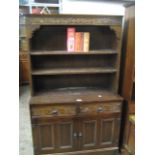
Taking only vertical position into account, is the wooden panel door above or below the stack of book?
below

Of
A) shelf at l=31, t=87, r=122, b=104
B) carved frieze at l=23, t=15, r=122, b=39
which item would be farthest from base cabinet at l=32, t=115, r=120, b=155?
carved frieze at l=23, t=15, r=122, b=39

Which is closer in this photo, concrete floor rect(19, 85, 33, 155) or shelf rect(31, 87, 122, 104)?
shelf rect(31, 87, 122, 104)

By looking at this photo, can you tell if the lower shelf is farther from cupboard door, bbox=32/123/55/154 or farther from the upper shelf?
the upper shelf

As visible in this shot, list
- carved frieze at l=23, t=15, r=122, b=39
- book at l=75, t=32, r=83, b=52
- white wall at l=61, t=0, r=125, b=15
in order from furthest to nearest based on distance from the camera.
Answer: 1. white wall at l=61, t=0, r=125, b=15
2. book at l=75, t=32, r=83, b=52
3. carved frieze at l=23, t=15, r=122, b=39

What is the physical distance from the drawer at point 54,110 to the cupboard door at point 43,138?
0.45 ft

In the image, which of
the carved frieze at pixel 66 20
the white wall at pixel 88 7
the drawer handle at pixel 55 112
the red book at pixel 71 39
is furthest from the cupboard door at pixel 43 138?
the white wall at pixel 88 7

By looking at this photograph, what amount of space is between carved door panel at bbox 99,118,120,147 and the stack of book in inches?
33.2

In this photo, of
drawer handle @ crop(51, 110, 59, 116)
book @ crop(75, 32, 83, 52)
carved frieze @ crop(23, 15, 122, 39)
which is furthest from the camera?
book @ crop(75, 32, 83, 52)

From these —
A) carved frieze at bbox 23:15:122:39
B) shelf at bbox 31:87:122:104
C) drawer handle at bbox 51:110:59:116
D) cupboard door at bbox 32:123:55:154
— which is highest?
carved frieze at bbox 23:15:122:39

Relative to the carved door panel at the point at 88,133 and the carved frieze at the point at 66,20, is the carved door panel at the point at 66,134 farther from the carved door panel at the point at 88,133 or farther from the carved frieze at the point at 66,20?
the carved frieze at the point at 66,20

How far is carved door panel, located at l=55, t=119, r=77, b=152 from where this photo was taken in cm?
187

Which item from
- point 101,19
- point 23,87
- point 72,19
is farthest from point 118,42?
point 23,87
